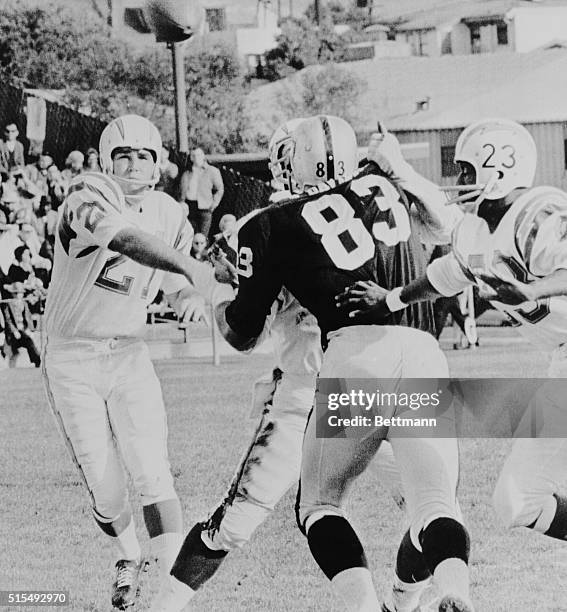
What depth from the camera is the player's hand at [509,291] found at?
202cm

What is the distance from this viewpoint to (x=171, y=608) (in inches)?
88.4

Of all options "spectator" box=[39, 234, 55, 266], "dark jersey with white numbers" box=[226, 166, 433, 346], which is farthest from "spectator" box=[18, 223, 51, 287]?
"dark jersey with white numbers" box=[226, 166, 433, 346]

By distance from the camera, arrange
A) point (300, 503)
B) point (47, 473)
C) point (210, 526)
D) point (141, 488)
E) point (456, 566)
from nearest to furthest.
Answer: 1. point (456, 566)
2. point (300, 503)
3. point (210, 526)
4. point (141, 488)
5. point (47, 473)

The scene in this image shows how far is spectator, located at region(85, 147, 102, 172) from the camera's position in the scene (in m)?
2.66

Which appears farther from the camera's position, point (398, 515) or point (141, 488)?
point (398, 515)

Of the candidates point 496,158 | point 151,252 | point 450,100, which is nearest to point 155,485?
point 151,252

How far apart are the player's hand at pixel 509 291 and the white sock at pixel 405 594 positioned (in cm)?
54

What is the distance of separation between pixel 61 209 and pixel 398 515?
3.30 ft

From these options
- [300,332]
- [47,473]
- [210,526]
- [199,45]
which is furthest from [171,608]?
[199,45]

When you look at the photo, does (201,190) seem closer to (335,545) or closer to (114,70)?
(114,70)

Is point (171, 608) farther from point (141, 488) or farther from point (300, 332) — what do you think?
point (300, 332)

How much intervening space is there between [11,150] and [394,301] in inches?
62.5

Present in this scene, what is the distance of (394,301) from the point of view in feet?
6.59

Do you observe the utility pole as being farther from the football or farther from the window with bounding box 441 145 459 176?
the window with bounding box 441 145 459 176
